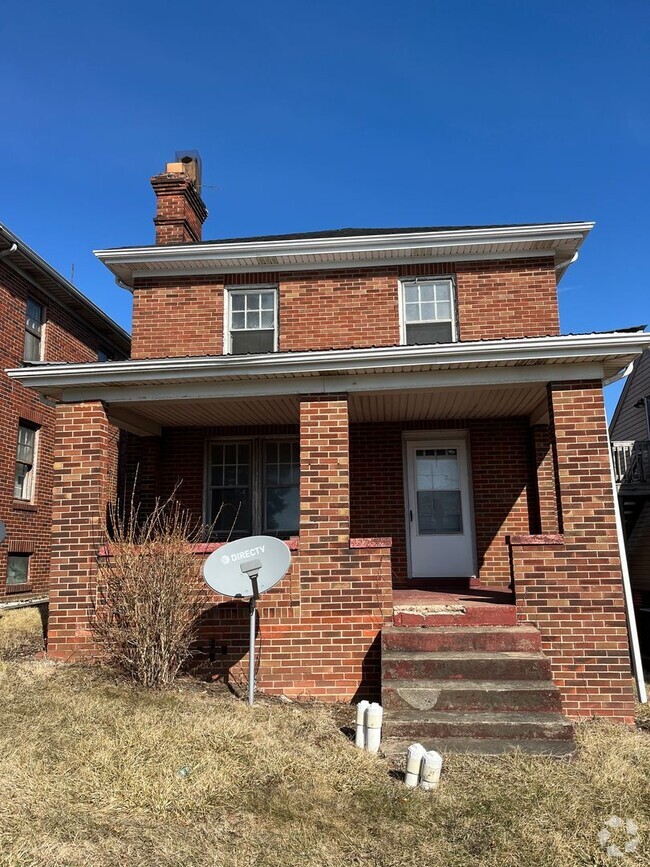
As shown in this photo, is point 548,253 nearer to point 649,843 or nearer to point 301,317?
point 301,317

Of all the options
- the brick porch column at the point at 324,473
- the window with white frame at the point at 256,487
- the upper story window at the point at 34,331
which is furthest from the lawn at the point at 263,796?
the upper story window at the point at 34,331

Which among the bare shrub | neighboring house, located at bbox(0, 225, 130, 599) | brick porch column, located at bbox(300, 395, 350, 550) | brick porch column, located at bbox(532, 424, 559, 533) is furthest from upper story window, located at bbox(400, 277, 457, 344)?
neighboring house, located at bbox(0, 225, 130, 599)

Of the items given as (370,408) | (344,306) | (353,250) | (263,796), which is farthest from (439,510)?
(263,796)

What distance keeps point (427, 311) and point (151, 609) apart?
5801 millimetres

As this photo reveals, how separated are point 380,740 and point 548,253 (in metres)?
7.31

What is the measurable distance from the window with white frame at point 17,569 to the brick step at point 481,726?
9963mm

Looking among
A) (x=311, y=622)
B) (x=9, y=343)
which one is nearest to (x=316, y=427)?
(x=311, y=622)

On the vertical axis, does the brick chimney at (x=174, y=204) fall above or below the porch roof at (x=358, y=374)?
above

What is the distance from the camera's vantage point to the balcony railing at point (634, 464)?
14.7 m

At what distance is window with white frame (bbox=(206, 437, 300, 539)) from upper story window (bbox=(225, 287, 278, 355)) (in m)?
1.39

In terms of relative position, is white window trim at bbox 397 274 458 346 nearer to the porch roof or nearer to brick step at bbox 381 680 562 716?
the porch roof

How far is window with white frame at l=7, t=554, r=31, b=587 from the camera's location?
42.4 feet

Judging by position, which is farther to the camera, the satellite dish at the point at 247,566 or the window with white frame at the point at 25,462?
the window with white frame at the point at 25,462

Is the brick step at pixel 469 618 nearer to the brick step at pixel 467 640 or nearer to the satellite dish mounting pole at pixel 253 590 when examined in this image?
the brick step at pixel 467 640
